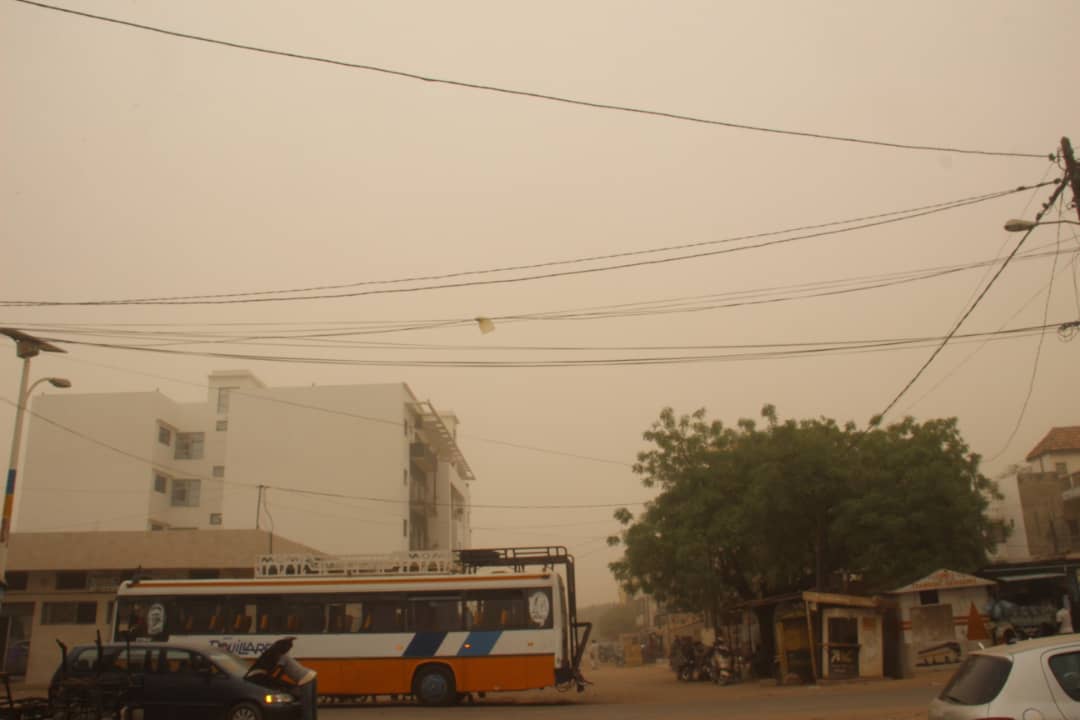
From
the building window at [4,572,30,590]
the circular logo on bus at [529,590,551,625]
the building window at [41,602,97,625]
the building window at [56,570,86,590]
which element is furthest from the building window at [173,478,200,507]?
the circular logo on bus at [529,590,551,625]

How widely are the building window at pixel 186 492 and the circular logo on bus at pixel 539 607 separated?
3913cm

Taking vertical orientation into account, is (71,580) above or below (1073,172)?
below

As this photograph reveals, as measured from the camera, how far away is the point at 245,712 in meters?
13.8

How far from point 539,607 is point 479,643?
1.57 m

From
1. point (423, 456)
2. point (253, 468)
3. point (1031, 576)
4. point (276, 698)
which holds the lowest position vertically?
point (276, 698)

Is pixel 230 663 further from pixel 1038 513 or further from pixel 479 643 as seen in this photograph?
pixel 1038 513

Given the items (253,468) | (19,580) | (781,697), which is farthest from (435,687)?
(253,468)

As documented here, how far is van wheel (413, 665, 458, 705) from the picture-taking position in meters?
20.1

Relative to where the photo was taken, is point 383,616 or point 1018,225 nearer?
point 1018,225

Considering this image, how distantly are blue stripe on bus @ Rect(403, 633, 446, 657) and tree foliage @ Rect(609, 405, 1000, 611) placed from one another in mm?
9593

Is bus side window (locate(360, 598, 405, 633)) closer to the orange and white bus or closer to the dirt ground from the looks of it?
the orange and white bus

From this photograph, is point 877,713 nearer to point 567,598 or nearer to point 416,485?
point 567,598

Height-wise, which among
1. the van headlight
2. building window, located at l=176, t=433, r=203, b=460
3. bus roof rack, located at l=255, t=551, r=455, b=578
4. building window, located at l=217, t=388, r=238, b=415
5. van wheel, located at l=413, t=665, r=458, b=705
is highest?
building window, located at l=217, t=388, r=238, b=415

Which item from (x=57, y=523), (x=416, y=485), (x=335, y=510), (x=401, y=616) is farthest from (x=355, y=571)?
(x=57, y=523)
